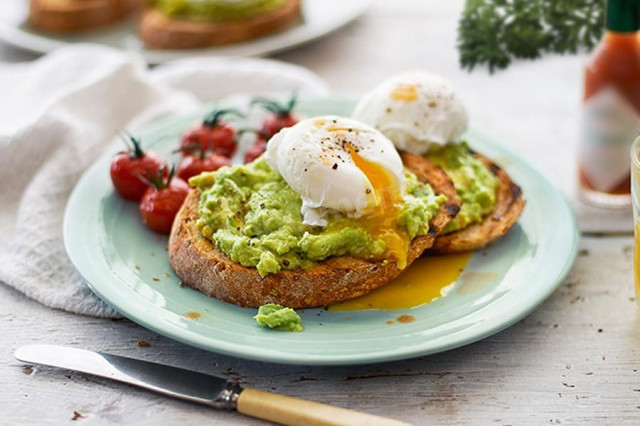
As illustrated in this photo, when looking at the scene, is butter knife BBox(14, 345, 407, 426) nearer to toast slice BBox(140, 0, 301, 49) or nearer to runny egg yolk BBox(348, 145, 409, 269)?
runny egg yolk BBox(348, 145, 409, 269)

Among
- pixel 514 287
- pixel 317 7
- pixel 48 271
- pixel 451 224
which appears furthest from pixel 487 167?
pixel 317 7

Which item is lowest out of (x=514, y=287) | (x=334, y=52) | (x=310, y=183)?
(x=334, y=52)

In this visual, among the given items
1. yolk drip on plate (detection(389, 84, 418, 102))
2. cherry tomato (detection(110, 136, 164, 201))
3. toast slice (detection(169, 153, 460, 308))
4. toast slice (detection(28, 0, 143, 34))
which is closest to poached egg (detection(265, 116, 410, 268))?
toast slice (detection(169, 153, 460, 308))

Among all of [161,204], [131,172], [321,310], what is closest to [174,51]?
[131,172]

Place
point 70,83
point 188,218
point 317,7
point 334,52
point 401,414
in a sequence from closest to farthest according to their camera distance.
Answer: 1. point 401,414
2. point 188,218
3. point 70,83
4. point 334,52
5. point 317,7

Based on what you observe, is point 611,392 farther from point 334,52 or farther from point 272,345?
point 334,52
